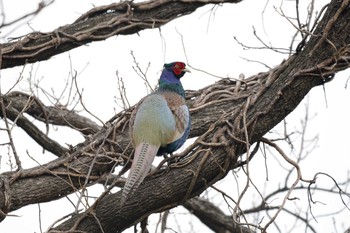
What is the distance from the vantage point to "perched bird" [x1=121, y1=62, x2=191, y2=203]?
439 cm

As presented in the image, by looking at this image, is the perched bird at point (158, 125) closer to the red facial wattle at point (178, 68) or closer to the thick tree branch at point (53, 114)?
the red facial wattle at point (178, 68)

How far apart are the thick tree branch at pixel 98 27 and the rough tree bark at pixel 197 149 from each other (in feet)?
2.40

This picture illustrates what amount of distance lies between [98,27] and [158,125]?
4.51 ft

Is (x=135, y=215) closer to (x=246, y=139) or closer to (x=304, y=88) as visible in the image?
(x=246, y=139)

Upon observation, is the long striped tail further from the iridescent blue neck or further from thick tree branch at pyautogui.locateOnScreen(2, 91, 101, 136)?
thick tree branch at pyautogui.locateOnScreen(2, 91, 101, 136)

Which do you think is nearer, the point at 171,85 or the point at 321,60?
the point at 321,60

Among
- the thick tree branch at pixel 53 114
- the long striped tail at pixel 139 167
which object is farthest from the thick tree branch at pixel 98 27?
the long striped tail at pixel 139 167

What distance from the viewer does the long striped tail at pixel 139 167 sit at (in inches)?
162

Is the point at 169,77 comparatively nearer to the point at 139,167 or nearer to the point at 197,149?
the point at 197,149

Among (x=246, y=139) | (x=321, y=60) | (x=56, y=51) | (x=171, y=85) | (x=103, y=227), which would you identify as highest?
(x=56, y=51)

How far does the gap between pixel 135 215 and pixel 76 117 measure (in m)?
2.11

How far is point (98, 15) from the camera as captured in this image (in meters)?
5.83

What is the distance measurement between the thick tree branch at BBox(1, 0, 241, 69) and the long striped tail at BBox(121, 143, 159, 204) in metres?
1.42

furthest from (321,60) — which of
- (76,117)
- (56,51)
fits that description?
(76,117)
